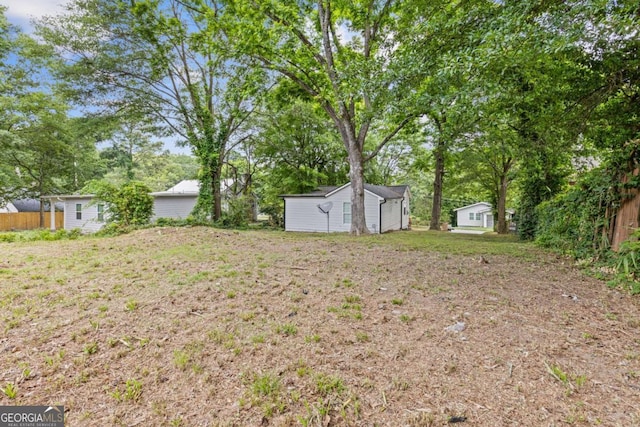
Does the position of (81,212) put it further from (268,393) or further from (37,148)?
(268,393)

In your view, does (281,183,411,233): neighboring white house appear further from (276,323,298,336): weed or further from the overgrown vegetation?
(276,323,298,336): weed

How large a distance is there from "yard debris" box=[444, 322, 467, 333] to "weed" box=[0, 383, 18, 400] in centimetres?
303

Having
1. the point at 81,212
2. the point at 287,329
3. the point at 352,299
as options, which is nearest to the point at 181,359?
the point at 287,329

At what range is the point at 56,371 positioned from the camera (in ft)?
6.57

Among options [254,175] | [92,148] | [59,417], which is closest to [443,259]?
[59,417]

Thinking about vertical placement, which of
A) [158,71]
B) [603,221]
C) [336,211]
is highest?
[158,71]

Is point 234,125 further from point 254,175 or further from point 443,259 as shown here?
point 443,259

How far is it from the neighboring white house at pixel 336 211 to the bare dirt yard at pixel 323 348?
989cm

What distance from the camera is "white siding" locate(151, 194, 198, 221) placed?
696 inches

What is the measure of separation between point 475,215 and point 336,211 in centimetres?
2539

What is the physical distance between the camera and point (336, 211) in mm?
14812

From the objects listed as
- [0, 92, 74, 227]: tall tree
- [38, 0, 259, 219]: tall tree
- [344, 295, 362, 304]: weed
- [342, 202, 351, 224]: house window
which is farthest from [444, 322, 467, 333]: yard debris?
[0, 92, 74, 227]: tall tree

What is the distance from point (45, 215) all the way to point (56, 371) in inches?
1036

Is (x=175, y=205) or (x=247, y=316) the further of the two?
(x=175, y=205)
